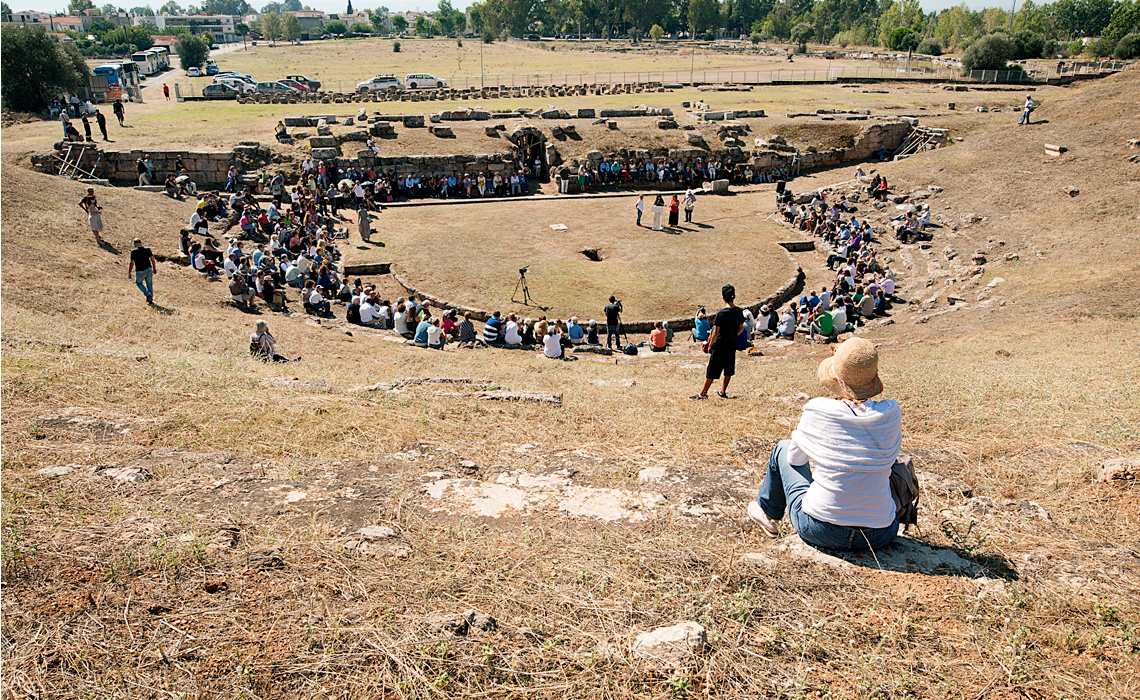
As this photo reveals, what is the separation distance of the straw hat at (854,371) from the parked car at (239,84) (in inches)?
1968

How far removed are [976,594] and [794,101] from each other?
4580 cm

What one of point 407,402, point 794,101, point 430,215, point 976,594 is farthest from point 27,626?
point 794,101

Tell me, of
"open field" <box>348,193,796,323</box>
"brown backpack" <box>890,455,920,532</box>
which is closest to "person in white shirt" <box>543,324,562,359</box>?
"open field" <box>348,193,796,323</box>

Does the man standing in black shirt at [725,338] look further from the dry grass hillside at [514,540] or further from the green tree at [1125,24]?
the green tree at [1125,24]

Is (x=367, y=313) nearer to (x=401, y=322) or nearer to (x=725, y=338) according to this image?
(x=401, y=322)

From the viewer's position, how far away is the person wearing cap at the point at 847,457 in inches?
153

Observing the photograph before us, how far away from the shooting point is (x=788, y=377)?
11148 millimetres

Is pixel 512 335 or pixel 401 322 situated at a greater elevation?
pixel 401 322

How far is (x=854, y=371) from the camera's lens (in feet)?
12.8

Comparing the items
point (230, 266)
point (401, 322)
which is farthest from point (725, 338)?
point (230, 266)

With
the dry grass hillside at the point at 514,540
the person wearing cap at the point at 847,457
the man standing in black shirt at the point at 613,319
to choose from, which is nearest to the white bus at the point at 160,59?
the dry grass hillside at the point at 514,540

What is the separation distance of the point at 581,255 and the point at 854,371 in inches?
659

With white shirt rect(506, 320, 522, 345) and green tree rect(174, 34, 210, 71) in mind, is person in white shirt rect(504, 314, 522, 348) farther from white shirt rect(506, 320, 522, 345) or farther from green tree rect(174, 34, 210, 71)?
green tree rect(174, 34, 210, 71)

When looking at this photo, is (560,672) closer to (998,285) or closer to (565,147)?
(998,285)
